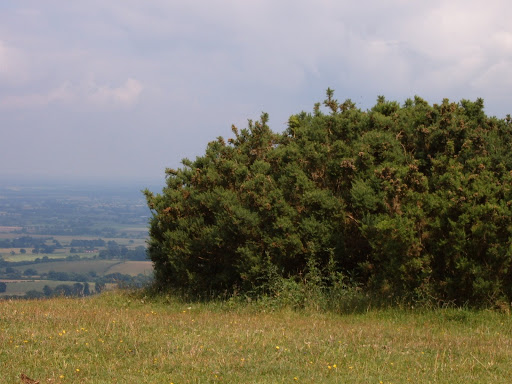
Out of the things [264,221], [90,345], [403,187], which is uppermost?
[403,187]

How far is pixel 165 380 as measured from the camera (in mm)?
6273

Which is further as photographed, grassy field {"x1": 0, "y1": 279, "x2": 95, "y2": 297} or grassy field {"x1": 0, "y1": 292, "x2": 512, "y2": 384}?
grassy field {"x1": 0, "y1": 279, "x2": 95, "y2": 297}

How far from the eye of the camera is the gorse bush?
424 inches

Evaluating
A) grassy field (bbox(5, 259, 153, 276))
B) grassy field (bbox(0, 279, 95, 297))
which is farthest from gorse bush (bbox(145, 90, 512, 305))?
grassy field (bbox(5, 259, 153, 276))

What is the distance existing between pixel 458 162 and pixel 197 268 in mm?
6835

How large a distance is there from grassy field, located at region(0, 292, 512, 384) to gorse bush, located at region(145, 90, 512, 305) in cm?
113

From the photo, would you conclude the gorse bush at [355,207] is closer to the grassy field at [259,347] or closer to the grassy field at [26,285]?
the grassy field at [259,347]

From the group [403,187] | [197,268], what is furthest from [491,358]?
[197,268]

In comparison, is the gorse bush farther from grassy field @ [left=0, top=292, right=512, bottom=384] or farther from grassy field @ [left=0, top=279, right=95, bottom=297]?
grassy field @ [left=0, top=279, right=95, bottom=297]

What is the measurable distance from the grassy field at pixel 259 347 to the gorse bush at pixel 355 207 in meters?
1.13

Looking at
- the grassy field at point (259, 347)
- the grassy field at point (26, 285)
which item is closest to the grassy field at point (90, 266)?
the grassy field at point (26, 285)

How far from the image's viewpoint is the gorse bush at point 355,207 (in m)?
10.8

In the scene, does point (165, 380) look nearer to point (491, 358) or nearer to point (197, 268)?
point (491, 358)

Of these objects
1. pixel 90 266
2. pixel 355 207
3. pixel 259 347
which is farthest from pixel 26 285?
pixel 259 347
